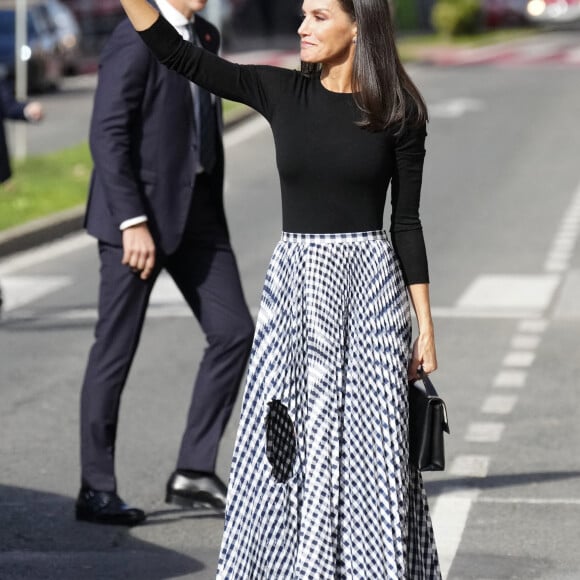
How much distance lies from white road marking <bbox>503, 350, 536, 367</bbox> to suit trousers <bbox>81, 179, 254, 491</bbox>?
11.6 feet

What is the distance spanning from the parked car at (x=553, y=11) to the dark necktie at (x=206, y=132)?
4853 centimetres

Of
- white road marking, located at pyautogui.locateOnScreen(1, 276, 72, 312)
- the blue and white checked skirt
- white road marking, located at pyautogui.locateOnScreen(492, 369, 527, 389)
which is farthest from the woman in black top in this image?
white road marking, located at pyautogui.locateOnScreen(1, 276, 72, 312)

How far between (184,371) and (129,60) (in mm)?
3594

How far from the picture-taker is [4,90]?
918cm

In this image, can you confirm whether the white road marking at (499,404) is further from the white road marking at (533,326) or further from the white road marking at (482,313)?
the white road marking at (482,313)

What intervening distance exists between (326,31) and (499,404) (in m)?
4.35

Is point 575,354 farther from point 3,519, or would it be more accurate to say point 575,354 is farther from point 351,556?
point 351,556

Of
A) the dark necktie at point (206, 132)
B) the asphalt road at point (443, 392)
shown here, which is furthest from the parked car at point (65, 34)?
the dark necktie at point (206, 132)

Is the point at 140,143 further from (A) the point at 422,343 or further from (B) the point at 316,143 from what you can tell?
(A) the point at 422,343

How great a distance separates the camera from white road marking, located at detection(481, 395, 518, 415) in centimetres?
876

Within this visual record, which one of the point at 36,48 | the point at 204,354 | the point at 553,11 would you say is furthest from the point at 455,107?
the point at 553,11

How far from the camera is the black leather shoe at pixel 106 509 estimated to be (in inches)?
260

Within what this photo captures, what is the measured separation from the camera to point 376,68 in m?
4.83

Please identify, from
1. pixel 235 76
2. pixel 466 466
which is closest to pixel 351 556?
A: pixel 235 76
